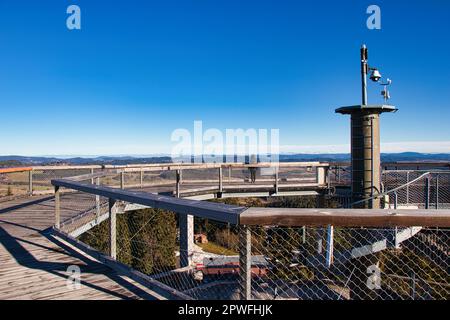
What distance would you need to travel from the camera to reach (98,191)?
3840 millimetres

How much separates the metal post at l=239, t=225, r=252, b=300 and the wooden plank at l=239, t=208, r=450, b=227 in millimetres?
109

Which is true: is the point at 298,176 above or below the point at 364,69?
below

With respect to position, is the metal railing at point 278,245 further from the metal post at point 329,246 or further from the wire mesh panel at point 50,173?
the wire mesh panel at point 50,173

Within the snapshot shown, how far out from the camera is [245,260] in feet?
7.27

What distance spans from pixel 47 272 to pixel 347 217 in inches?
122

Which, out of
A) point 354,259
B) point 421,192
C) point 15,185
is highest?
point 15,185

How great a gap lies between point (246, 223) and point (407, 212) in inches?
33.4

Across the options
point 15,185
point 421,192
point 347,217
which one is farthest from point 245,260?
point 15,185

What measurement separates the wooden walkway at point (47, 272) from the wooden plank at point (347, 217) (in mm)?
1365

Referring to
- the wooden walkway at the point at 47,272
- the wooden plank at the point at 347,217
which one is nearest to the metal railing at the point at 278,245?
the wooden plank at the point at 347,217

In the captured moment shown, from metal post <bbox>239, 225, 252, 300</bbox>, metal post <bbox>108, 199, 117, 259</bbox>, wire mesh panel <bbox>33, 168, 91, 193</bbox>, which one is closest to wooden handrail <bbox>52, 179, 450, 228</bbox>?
metal post <bbox>239, 225, 252, 300</bbox>

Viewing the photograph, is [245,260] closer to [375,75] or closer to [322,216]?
[322,216]

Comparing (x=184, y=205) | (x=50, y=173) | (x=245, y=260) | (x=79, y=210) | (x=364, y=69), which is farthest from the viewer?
(x=50, y=173)
